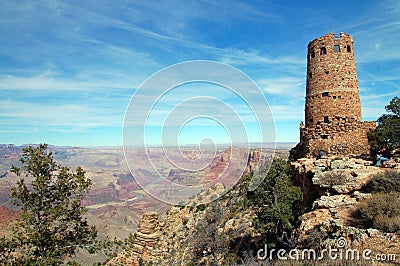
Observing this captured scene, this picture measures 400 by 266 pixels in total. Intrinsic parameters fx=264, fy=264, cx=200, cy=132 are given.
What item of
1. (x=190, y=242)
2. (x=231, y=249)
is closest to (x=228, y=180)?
(x=190, y=242)

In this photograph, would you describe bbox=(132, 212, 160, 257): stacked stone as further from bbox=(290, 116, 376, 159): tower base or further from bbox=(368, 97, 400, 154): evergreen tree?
bbox=(368, 97, 400, 154): evergreen tree

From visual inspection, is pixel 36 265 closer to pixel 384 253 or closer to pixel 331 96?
pixel 384 253

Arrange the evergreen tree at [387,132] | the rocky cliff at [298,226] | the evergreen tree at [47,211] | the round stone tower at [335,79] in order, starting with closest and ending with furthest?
the rocky cliff at [298,226] → the evergreen tree at [47,211] → the evergreen tree at [387,132] → the round stone tower at [335,79]

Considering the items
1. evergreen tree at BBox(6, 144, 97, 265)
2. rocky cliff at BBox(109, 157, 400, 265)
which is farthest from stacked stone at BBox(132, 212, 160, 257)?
evergreen tree at BBox(6, 144, 97, 265)

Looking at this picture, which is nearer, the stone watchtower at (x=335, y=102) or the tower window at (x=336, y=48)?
the stone watchtower at (x=335, y=102)

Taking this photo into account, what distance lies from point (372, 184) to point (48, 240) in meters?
14.7

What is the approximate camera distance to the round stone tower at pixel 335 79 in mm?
19516

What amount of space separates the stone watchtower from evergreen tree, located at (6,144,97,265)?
52.2 feet

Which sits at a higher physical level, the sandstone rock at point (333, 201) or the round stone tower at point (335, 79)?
the round stone tower at point (335, 79)

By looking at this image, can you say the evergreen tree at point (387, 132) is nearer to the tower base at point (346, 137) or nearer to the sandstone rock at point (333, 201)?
the tower base at point (346, 137)

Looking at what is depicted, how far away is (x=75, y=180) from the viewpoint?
12031mm

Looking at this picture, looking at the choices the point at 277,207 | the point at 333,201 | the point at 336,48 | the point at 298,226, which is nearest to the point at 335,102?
the point at 336,48

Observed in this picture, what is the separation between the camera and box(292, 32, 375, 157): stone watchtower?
18797 millimetres
